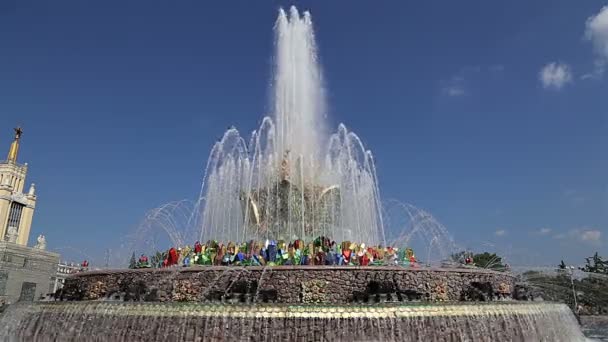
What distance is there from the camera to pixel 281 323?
11.6m

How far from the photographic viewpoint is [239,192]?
2386 cm

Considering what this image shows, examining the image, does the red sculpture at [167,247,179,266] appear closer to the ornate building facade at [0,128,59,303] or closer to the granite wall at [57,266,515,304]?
the granite wall at [57,266,515,304]

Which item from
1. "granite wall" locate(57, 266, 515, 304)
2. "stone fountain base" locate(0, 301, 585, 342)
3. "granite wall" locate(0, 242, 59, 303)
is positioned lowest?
"stone fountain base" locate(0, 301, 585, 342)

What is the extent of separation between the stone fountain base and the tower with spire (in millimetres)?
72029

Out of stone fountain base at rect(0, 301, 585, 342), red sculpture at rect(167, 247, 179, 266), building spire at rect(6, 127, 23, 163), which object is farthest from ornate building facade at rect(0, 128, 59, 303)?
stone fountain base at rect(0, 301, 585, 342)

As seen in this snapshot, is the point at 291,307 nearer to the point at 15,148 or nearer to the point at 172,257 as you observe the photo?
the point at 172,257

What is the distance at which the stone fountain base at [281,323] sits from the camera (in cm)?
1158

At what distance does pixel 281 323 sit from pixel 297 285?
1.78 m

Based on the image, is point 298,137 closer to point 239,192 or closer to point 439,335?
point 239,192

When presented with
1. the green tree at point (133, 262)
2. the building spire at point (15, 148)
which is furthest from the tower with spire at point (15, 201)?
the green tree at point (133, 262)

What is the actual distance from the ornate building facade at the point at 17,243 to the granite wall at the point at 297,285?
154ft

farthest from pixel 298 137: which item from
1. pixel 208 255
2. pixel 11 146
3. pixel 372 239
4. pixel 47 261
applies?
pixel 11 146

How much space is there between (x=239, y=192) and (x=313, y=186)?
Result: 4177mm

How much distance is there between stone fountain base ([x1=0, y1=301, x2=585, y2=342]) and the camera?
1158cm
